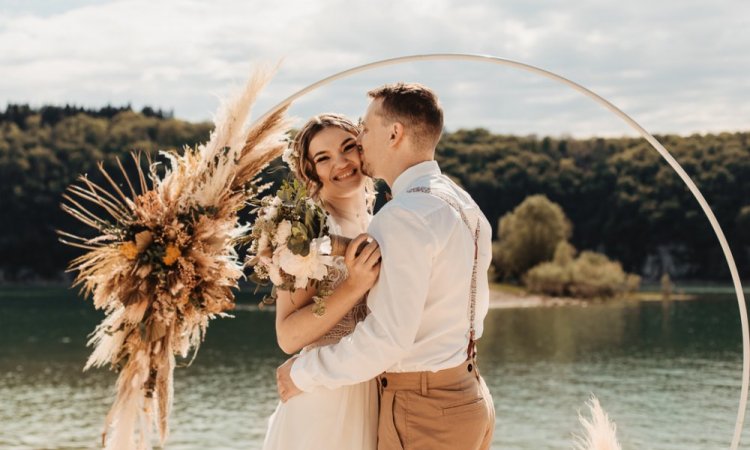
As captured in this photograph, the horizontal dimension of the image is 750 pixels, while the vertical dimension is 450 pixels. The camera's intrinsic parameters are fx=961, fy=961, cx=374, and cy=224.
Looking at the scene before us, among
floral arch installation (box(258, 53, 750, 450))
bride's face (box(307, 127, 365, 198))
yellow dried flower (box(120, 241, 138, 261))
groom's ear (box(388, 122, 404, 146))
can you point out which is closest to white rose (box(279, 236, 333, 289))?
groom's ear (box(388, 122, 404, 146))

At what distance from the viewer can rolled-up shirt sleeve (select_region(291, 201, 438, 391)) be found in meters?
3.67

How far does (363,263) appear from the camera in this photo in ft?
12.4

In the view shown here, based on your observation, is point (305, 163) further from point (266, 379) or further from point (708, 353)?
point (708, 353)

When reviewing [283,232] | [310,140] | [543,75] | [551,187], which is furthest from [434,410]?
[551,187]

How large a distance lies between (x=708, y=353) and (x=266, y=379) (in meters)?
22.9

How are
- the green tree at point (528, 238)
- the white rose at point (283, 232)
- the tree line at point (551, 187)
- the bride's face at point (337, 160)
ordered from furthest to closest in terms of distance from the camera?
1. the tree line at point (551, 187)
2. the green tree at point (528, 238)
3. the bride's face at point (337, 160)
4. the white rose at point (283, 232)

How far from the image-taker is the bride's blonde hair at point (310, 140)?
454 centimetres

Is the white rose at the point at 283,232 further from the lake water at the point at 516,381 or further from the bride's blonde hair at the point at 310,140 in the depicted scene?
the lake water at the point at 516,381

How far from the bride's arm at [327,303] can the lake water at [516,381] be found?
2149 cm

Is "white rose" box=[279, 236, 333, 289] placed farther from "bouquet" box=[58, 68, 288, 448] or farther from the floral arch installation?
the floral arch installation

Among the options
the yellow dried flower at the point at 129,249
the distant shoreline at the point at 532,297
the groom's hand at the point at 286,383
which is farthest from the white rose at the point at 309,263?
the distant shoreline at the point at 532,297

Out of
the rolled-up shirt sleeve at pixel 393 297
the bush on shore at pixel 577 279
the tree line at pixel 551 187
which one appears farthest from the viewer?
the tree line at pixel 551 187

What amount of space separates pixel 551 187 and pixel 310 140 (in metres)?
108

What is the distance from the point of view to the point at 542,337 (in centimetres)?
5331
